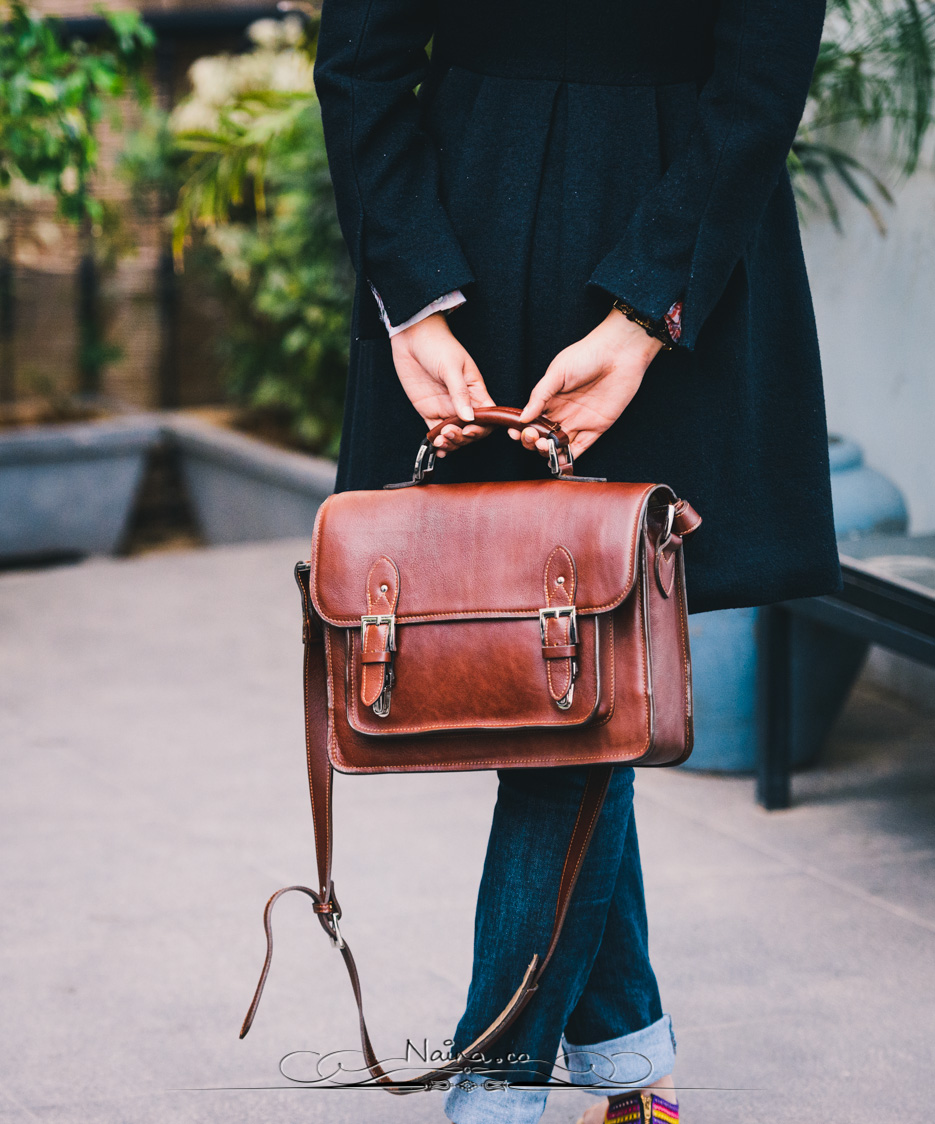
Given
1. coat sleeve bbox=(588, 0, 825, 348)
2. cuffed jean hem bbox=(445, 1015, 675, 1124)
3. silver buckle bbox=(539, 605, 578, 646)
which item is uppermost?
coat sleeve bbox=(588, 0, 825, 348)

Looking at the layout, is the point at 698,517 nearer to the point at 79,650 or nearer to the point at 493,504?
the point at 493,504

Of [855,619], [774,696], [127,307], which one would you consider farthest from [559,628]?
[127,307]

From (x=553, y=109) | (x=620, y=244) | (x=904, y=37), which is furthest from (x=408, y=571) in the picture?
(x=904, y=37)

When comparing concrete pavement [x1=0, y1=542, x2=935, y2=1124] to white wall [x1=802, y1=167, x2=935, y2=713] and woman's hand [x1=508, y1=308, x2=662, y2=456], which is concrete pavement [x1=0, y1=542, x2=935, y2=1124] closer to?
white wall [x1=802, y1=167, x2=935, y2=713]

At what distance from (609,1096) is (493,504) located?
0.75 metres

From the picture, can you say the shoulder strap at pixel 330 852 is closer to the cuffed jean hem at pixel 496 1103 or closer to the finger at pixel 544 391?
the cuffed jean hem at pixel 496 1103

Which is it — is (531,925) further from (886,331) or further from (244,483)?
(244,483)

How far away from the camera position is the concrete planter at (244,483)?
231 inches

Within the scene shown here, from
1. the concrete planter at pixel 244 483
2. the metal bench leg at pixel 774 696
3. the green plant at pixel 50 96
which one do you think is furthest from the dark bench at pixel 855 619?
the concrete planter at pixel 244 483

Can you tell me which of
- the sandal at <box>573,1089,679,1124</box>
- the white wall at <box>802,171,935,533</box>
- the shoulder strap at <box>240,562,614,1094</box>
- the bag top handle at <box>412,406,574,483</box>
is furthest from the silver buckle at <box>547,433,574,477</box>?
the white wall at <box>802,171,935,533</box>

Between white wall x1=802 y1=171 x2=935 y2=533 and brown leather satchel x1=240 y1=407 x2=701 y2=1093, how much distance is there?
91.8 inches

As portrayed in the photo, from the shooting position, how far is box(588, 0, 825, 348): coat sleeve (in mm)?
1349

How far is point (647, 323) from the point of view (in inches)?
54.2

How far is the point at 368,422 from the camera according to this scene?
1.58 metres
